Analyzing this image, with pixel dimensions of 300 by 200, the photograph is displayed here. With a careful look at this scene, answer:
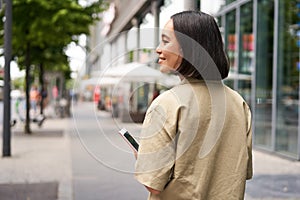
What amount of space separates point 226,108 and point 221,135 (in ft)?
0.38

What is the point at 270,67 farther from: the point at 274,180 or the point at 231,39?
the point at 274,180

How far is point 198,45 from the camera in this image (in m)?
1.96

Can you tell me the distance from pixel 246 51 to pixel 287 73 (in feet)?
8.12

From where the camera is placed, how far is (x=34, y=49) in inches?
664

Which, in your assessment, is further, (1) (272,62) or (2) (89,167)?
(1) (272,62)

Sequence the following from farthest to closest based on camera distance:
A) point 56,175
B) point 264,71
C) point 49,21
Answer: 1. point 49,21
2. point 264,71
3. point 56,175

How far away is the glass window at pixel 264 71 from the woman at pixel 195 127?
1024cm

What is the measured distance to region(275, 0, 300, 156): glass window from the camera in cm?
1138

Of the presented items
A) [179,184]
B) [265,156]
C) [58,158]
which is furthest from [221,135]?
[265,156]

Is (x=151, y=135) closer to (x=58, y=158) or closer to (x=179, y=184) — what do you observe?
(x=179, y=184)

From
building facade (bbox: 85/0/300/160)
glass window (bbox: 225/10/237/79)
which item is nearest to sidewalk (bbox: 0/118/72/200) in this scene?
building facade (bbox: 85/0/300/160)

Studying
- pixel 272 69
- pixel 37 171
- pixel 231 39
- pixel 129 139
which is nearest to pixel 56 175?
pixel 37 171

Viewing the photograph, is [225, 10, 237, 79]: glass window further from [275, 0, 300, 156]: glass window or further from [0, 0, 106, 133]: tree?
[0, 0, 106, 133]: tree

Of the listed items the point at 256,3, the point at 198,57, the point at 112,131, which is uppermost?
the point at 256,3
